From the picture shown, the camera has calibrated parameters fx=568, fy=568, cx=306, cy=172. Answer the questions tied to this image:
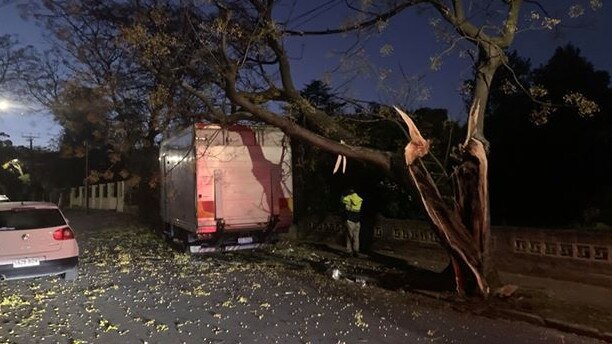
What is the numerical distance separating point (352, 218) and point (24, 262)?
296 inches

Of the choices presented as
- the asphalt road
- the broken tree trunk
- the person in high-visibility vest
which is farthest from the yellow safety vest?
the broken tree trunk

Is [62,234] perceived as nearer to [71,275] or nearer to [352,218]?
[71,275]

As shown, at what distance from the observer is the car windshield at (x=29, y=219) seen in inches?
408

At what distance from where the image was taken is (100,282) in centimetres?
1094

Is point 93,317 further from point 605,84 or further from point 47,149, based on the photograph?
point 47,149

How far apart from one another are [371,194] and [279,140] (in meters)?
3.47

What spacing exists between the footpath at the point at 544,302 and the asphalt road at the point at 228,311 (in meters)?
0.25

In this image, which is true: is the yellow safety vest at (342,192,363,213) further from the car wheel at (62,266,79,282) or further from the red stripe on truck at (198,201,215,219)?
the car wheel at (62,266,79,282)

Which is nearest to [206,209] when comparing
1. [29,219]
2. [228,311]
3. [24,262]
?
[29,219]

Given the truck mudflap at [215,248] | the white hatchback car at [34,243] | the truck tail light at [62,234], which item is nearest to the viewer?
the white hatchback car at [34,243]

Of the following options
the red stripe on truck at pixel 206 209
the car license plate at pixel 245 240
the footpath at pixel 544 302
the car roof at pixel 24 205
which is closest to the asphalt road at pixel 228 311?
the footpath at pixel 544 302

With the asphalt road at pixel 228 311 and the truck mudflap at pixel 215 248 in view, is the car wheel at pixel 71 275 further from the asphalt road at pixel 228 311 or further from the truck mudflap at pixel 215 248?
the truck mudflap at pixel 215 248

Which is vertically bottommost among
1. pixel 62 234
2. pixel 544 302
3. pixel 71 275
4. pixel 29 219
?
pixel 544 302

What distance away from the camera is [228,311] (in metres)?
8.30
